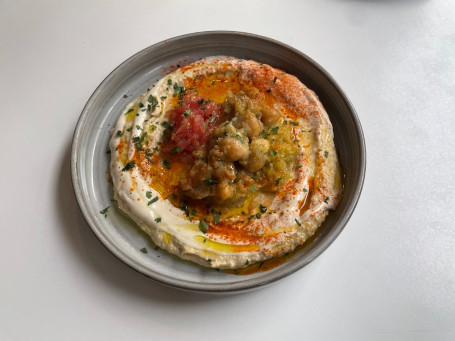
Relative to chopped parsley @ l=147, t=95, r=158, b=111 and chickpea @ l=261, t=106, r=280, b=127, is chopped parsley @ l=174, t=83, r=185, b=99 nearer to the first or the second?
chopped parsley @ l=147, t=95, r=158, b=111

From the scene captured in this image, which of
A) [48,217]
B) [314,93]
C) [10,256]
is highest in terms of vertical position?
[314,93]

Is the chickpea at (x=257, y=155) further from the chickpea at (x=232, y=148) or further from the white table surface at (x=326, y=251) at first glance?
the white table surface at (x=326, y=251)

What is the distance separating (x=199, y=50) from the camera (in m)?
3.73

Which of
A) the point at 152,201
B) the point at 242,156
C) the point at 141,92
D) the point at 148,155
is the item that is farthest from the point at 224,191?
the point at 141,92

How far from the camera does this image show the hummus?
288 cm

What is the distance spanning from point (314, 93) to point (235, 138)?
97 centimetres

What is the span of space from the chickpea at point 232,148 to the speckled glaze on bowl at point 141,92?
85cm

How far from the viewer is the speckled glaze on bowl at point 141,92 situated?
8.85 ft

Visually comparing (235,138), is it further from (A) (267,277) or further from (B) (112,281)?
(B) (112,281)

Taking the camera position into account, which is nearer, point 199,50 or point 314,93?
point 314,93

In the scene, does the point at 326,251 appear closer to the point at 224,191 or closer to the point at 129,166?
the point at 224,191

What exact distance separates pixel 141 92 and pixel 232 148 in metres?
1.28

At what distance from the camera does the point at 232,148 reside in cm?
289

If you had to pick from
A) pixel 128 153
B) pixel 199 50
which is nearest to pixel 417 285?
pixel 128 153
